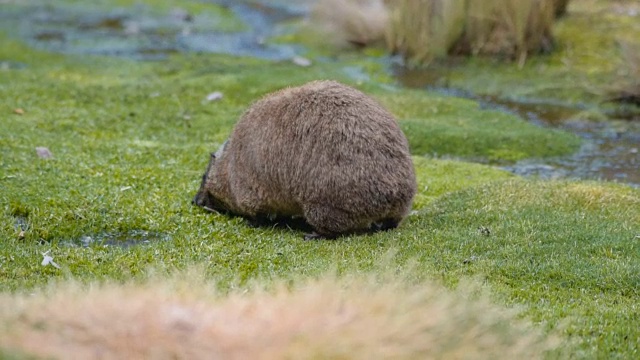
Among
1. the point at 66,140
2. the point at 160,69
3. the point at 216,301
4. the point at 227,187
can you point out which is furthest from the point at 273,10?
the point at 216,301

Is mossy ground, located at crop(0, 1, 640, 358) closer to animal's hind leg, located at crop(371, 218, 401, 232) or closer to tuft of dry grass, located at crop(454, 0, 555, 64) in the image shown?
animal's hind leg, located at crop(371, 218, 401, 232)

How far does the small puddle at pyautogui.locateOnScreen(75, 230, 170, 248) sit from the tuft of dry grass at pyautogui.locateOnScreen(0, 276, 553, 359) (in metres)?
3.72

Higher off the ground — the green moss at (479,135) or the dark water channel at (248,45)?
the green moss at (479,135)

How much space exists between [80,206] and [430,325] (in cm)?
597

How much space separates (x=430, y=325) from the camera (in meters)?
4.63

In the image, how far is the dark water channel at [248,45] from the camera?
607 inches

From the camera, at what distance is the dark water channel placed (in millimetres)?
15430

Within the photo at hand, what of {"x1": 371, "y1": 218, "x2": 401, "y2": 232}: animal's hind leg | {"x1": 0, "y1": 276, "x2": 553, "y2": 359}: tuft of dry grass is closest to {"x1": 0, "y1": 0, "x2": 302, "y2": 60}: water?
A: {"x1": 371, "y1": 218, "x2": 401, "y2": 232}: animal's hind leg

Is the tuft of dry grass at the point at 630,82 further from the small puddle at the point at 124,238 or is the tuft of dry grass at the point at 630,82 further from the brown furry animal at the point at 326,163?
the small puddle at the point at 124,238

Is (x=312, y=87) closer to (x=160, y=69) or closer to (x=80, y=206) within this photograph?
(x=80, y=206)

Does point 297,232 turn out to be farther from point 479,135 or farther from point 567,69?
point 567,69

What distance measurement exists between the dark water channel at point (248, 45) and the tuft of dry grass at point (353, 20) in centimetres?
145

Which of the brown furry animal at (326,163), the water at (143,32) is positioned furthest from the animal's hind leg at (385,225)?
the water at (143,32)

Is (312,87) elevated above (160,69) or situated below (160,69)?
above
